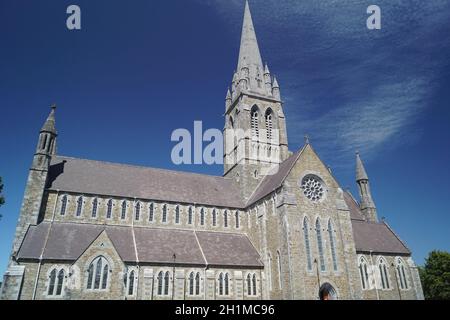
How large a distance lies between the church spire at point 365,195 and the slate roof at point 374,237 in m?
1.06

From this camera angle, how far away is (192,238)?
3247 centimetres

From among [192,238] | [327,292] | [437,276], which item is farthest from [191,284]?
[437,276]

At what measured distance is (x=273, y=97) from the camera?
47.3m

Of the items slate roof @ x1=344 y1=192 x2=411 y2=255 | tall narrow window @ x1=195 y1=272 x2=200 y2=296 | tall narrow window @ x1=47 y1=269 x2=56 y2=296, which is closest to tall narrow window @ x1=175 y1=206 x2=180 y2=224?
tall narrow window @ x1=195 y1=272 x2=200 y2=296

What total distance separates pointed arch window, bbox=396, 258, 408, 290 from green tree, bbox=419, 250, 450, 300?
16.3 meters

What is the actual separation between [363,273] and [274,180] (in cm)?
1379

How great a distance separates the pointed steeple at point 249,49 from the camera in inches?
1954

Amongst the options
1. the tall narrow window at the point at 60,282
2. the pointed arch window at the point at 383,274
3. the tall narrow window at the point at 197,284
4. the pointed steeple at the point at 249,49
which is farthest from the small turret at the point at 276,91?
the tall narrow window at the point at 60,282

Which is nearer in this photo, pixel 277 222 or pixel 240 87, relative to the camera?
pixel 277 222

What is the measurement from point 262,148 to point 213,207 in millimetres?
12004

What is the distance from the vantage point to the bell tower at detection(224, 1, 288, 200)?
136ft
